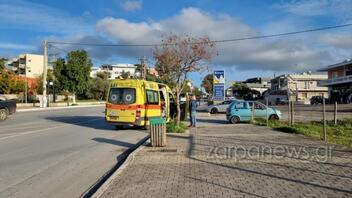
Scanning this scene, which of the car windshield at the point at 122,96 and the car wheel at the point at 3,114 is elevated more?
the car windshield at the point at 122,96

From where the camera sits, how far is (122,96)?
69.4 ft

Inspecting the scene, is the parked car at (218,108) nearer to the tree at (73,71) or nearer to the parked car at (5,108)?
the parked car at (5,108)

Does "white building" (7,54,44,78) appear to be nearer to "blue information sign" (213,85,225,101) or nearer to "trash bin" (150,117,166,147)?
"blue information sign" (213,85,225,101)

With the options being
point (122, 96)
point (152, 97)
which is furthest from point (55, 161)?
point (152, 97)

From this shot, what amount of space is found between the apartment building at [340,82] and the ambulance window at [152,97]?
4800cm

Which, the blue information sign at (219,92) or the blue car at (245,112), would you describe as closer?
the blue car at (245,112)

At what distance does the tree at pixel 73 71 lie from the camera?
6644cm

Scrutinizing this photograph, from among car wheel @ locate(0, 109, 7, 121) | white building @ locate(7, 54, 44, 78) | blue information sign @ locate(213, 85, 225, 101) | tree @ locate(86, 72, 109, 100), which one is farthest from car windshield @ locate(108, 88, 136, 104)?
white building @ locate(7, 54, 44, 78)

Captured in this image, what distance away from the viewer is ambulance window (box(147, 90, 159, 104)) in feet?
71.9

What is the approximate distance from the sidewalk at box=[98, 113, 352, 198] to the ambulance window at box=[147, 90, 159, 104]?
8218 millimetres

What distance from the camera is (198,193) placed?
728cm

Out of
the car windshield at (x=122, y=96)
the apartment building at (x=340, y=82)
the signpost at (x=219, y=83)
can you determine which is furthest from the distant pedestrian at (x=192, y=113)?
the apartment building at (x=340, y=82)

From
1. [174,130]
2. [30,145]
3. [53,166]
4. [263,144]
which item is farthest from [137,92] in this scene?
[53,166]

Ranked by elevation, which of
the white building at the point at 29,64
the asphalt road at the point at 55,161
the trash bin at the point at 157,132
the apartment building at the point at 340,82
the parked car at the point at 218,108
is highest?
the white building at the point at 29,64
